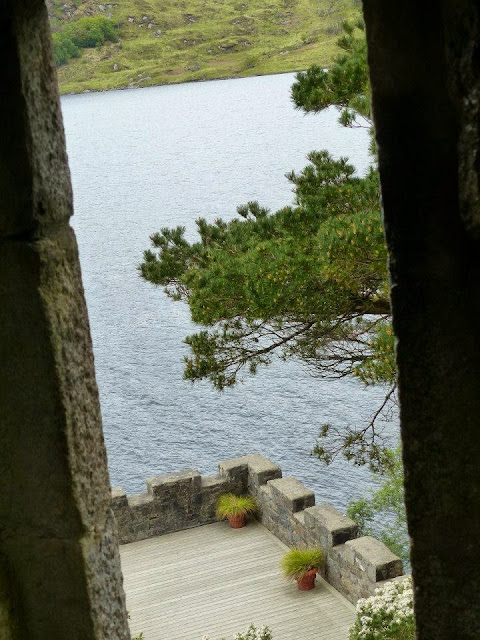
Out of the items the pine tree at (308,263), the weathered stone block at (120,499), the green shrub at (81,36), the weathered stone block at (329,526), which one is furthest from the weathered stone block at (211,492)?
the green shrub at (81,36)

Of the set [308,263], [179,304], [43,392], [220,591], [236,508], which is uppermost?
[43,392]

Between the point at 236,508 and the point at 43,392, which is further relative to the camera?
the point at 236,508

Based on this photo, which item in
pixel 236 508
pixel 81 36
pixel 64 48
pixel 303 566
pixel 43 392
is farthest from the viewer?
pixel 81 36

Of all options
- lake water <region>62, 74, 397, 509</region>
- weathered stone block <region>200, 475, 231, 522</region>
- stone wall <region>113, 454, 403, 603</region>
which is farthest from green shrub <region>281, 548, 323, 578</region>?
lake water <region>62, 74, 397, 509</region>

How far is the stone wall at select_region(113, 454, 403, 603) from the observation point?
36.8 feet

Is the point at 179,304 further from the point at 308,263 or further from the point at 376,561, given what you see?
the point at 308,263

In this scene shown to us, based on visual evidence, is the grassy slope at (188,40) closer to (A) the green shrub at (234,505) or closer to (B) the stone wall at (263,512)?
(B) the stone wall at (263,512)

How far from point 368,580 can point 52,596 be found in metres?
8.38

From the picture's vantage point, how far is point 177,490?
1343 cm

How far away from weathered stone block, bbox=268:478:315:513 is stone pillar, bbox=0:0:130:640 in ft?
32.5

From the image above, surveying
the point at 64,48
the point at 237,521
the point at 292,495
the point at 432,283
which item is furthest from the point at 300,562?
the point at 64,48

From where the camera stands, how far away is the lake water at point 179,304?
2292 cm

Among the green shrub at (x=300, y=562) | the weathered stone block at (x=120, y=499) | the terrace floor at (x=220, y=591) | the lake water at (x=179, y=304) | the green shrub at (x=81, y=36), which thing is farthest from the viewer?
the green shrub at (x=81, y=36)

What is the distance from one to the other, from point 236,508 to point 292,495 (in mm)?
1218
